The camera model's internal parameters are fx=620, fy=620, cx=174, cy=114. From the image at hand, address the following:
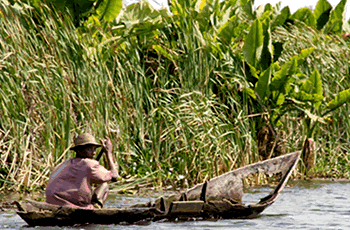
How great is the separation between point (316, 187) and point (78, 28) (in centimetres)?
493

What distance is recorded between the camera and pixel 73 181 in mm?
6758

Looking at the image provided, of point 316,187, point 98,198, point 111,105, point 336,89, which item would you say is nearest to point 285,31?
point 336,89

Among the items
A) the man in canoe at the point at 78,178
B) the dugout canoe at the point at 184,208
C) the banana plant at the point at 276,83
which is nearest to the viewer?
the dugout canoe at the point at 184,208

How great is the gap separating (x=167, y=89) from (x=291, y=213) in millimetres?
4087

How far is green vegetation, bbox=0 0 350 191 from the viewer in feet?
29.2

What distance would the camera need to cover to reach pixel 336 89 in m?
12.2

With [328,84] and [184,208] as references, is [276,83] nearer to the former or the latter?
[328,84]

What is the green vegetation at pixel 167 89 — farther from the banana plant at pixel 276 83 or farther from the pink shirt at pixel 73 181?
the pink shirt at pixel 73 181

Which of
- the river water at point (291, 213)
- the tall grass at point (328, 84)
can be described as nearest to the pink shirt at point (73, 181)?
the river water at point (291, 213)

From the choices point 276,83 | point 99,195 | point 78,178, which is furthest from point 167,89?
point 78,178

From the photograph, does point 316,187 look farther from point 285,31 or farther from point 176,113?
point 285,31

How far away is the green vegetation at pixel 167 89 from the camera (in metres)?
8.89

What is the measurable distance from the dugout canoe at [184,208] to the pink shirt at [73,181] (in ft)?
0.71

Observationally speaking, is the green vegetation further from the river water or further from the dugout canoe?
the dugout canoe
